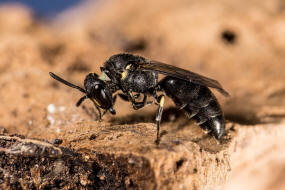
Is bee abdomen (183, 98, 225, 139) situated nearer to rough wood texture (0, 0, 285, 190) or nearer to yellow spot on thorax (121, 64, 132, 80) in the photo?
rough wood texture (0, 0, 285, 190)

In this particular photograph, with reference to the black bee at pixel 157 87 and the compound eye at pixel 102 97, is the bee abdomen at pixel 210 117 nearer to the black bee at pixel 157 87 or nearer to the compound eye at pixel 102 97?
the black bee at pixel 157 87

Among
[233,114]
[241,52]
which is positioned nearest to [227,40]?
[241,52]

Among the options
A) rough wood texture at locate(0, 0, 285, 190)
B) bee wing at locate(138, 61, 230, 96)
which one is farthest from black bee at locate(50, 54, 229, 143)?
rough wood texture at locate(0, 0, 285, 190)

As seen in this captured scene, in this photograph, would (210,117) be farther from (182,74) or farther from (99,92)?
(99,92)

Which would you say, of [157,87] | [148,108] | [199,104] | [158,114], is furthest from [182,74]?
[148,108]

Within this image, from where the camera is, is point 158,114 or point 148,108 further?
point 148,108

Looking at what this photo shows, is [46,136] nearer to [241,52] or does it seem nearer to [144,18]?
[241,52]

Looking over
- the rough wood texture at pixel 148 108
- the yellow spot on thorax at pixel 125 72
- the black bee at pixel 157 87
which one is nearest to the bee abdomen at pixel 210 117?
the black bee at pixel 157 87
